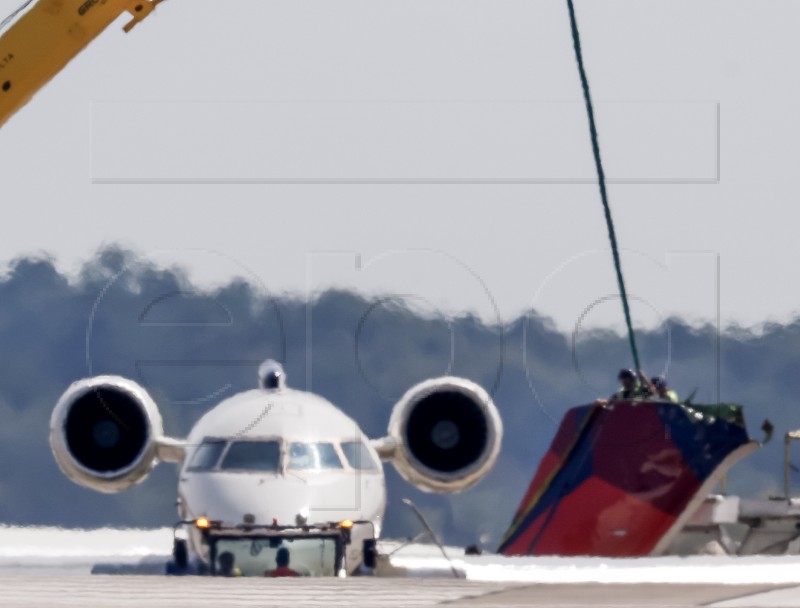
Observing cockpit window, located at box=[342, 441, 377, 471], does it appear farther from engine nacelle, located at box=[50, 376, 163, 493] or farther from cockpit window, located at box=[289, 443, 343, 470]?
engine nacelle, located at box=[50, 376, 163, 493]

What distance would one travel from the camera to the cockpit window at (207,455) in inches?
1146

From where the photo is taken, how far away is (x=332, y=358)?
40.9 m

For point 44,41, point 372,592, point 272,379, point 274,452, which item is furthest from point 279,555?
point 372,592

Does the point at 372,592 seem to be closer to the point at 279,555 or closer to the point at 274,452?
the point at 279,555

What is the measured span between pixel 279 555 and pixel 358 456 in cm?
272

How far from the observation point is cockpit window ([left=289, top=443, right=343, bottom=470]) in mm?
28609

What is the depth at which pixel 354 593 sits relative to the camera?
16672 millimetres

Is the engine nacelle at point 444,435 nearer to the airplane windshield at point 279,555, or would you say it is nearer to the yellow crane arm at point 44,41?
the airplane windshield at point 279,555

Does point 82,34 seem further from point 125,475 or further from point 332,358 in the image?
point 332,358

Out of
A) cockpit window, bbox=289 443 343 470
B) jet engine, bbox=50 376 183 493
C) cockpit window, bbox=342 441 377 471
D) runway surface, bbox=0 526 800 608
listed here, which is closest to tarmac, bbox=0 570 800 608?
runway surface, bbox=0 526 800 608

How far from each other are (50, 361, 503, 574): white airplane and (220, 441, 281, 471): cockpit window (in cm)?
1

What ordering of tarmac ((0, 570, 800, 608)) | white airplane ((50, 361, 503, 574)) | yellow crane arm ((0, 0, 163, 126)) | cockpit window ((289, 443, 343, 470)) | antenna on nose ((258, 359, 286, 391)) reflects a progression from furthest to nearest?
1. antenna on nose ((258, 359, 286, 391))
2. yellow crane arm ((0, 0, 163, 126))
3. cockpit window ((289, 443, 343, 470))
4. white airplane ((50, 361, 503, 574))
5. tarmac ((0, 570, 800, 608))

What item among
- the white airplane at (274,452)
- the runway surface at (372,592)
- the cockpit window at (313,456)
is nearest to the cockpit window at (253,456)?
the white airplane at (274,452)

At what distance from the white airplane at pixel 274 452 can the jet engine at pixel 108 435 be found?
1 centimetres
